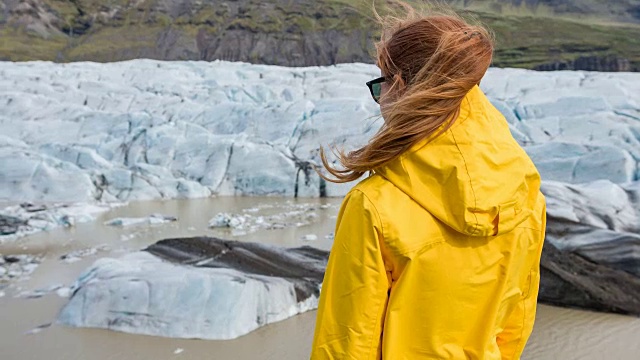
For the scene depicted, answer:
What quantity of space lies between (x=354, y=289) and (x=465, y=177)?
0.29 meters

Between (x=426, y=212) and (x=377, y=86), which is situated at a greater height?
(x=377, y=86)

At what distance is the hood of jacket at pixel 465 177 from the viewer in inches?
41.0

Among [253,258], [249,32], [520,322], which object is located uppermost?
[249,32]

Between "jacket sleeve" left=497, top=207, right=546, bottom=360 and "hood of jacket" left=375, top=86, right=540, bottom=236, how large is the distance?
31cm

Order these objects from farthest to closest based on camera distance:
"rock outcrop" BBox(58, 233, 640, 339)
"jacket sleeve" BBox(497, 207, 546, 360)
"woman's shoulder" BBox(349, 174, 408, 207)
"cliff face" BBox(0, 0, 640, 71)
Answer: "cliff face" BBox(0, 0, 640, 71) → "rock outcrop" BBox(58, 233, 640, 339) → "jacket sleeve" BBox(497, 207, 546, 360) → "woman's shoulder" BBox(349, 174, 408, 207)

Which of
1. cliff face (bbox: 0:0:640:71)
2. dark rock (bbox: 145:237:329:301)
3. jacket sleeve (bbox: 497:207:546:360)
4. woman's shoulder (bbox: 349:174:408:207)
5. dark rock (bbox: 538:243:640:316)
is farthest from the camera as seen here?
cliff face (bbox: 0:0:640:71)

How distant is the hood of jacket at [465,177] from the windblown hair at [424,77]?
0.08 feet

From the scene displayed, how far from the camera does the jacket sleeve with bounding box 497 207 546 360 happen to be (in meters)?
1.34

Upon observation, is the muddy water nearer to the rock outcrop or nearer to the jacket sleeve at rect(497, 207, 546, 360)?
the rock outcrop

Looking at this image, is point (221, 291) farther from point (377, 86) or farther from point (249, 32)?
point (249, 32)

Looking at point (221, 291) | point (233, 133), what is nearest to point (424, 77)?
point (221, 291)

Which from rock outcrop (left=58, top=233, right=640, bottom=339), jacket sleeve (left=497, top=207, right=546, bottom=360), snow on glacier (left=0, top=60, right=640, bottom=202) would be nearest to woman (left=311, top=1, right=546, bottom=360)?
jacket sleeve (left=497, top=207, right=546, bottom=360)

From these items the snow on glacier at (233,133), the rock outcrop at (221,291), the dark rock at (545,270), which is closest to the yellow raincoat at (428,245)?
the rock outcrop at (221,291)

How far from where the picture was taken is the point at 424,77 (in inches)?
43.0
